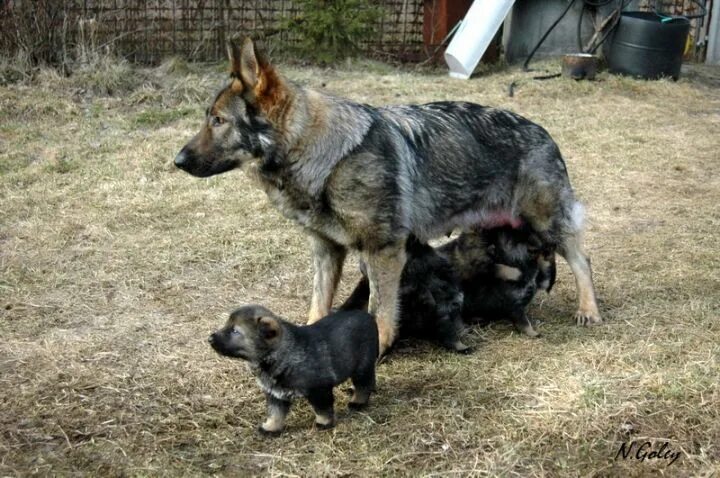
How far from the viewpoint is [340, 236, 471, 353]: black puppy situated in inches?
210

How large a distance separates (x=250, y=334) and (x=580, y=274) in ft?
9.45

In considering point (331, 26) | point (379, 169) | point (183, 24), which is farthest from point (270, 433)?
point (183, 24)

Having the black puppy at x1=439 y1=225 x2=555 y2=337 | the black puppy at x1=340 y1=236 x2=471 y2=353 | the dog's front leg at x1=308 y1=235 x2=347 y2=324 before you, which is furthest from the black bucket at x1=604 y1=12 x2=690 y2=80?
the dog's front leg at x1=308 y1=235 x2=347 y2=324

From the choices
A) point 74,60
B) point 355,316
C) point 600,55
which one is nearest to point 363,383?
point 355,316

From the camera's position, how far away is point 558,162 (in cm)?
592

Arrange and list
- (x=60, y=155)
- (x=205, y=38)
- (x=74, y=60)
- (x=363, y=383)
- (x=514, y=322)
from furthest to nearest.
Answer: (x=205, y=38) < (x=74, y=60) < (x=60, y=155) < (x=514, y=322) < (x=363, y=383)

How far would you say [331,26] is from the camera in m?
13.0

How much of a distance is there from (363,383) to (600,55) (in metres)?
10.5

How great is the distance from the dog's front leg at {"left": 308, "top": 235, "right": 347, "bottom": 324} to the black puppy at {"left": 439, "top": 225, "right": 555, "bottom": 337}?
777mm

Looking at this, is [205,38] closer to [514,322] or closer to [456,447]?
[514,322]

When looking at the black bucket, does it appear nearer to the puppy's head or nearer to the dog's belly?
the dog's belly

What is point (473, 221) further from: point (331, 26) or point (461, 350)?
point (331, 26)

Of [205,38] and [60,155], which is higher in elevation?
[205,38]

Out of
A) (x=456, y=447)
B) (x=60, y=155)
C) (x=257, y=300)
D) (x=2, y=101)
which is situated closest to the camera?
(x=456, y=447)
